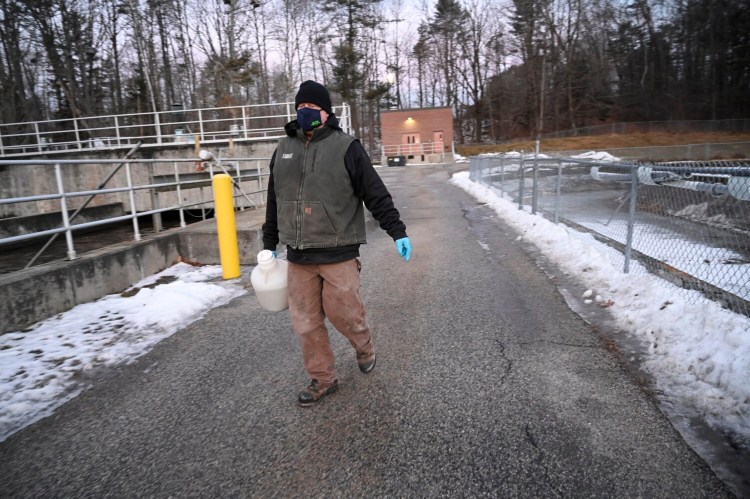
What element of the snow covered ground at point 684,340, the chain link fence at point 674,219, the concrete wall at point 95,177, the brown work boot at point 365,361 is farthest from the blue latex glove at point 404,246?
the concrete wall at point 95,177

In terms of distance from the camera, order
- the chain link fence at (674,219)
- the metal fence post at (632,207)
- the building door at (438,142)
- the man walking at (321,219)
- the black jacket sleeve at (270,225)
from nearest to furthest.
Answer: the man walking at (321,219) → the black jacket sleeve at (270,225) → the chain link fence at (674,219) → the metal fence post at (632,207) → the building door at (438,142)

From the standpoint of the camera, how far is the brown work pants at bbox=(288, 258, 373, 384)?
3242mm

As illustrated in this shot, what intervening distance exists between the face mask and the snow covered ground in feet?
9.84

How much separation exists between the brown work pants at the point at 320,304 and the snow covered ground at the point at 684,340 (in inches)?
88.1

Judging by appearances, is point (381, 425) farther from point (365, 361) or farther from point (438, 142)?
point (438, 142)

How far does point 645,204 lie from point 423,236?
14.1 feet

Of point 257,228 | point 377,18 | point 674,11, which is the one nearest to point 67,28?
point 377,18

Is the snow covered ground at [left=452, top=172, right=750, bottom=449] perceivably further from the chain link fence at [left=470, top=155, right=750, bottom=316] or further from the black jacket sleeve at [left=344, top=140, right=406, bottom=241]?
the black jacket sleeve at [left=344, top=140, right=406, bottom=241]

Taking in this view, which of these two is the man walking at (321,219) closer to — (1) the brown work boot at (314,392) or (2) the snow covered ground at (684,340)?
(1) the brown work boot at (314,392)

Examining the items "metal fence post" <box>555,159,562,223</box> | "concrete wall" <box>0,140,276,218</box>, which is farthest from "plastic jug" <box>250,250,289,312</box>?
"concrete wall" <box>0,140,276,218</box>

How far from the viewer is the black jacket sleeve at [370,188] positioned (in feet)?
10.6

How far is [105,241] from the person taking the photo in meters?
10.6

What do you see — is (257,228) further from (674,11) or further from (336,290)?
(674,11)

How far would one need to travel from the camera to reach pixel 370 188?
3.29 metres
